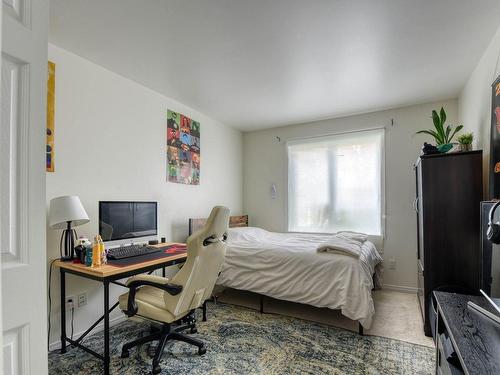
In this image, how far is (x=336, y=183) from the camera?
411 cm

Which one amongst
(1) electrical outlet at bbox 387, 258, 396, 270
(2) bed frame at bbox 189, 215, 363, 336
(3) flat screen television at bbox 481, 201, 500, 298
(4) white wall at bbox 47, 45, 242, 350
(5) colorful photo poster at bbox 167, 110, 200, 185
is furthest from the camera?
(1) electrical outlet at bbox 387, 258, 396, 270

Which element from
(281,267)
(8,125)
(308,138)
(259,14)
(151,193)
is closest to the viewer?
(8,125)

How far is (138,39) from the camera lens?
213 cm

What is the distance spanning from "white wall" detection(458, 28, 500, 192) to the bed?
1325 mm

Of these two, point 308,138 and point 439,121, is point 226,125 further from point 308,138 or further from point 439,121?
point 439,121

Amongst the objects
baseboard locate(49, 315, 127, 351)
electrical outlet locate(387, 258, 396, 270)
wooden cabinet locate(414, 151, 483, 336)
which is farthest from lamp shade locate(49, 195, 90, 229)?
electrical outlet locate(387, 258, 396, 270)

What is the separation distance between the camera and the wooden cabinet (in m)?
2.16

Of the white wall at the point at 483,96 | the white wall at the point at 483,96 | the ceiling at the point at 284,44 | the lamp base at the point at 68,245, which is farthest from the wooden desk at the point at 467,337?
the lamp base at the point at 68,245

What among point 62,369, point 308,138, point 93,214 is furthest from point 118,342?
point 308,138

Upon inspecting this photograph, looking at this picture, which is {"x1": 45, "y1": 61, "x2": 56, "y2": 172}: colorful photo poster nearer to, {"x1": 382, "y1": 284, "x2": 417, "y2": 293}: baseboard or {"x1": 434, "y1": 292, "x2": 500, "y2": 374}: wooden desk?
{"x1": 434, "y1": 292, "x2": 500, "y2": 374}: wooden desk

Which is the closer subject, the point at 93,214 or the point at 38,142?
the point at 38,142

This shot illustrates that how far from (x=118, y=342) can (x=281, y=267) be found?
158 cm

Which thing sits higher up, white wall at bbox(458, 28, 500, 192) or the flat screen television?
white wall at bbox(458, 28, 500, 192)

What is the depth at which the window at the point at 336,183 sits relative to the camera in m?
3.86
